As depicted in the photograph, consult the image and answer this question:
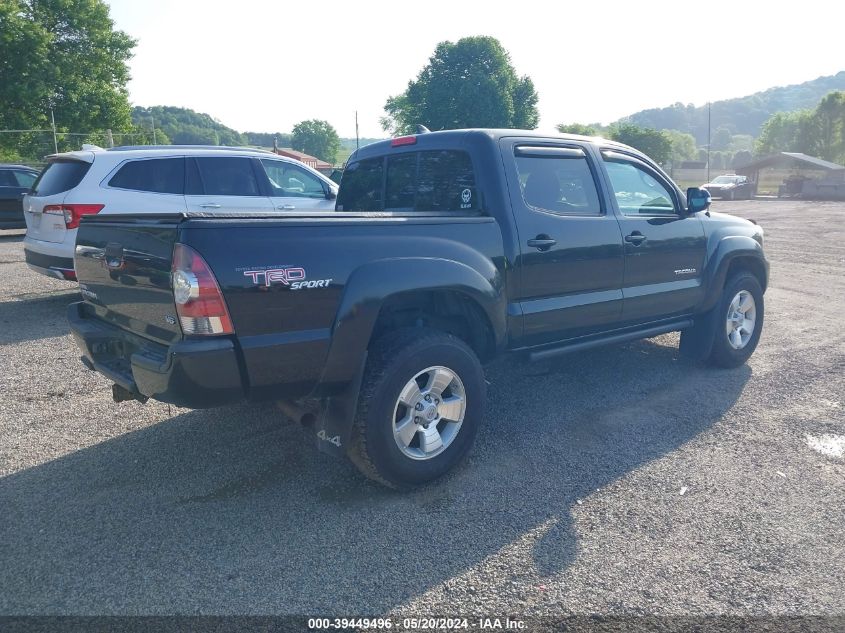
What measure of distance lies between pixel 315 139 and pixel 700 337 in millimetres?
122178

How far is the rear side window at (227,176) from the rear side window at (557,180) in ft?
15.8

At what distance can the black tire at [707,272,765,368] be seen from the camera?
220 inches

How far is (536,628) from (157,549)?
1750mm

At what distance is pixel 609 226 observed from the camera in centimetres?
461

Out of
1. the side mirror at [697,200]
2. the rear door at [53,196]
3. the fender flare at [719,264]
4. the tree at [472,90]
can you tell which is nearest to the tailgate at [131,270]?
the rear door at [53,196]

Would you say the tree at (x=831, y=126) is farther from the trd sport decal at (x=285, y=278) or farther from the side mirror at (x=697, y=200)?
the trd sport decal at (x=285, y=278)

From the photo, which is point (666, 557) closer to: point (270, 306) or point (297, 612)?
point (297, 612)

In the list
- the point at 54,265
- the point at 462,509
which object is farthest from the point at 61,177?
the point at 462,509

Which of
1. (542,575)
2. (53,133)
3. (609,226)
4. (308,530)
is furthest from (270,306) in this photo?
(53,133)

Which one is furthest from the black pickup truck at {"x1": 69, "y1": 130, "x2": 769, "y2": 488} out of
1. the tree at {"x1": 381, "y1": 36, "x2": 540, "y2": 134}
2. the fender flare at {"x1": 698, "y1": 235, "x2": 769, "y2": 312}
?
the tree at {"x1": 381, "y1": 36, "x2": 540, "y2": 134}

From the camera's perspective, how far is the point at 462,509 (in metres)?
3.36

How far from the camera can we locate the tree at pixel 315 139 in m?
120

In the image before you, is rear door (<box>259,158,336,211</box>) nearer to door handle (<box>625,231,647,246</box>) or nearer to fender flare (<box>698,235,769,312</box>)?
door handle (<box>625,231,647,246</box>)

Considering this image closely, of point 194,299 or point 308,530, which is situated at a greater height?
point 194,299
